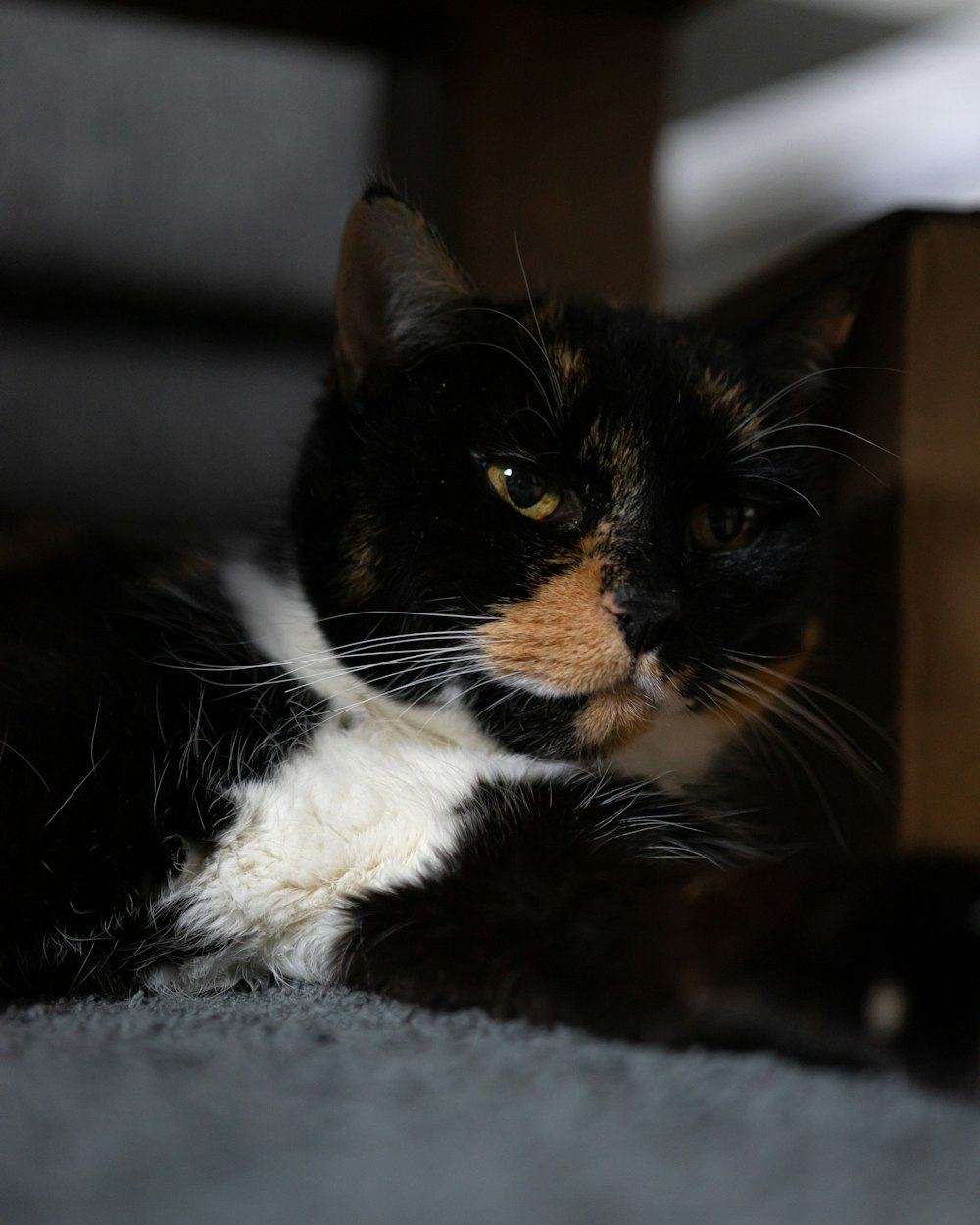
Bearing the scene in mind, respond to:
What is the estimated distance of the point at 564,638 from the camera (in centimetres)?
78

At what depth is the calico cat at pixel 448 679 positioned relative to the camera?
72 centimetres

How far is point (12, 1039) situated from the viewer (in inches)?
23.4

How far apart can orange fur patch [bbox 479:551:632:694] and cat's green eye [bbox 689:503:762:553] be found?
0.42ft

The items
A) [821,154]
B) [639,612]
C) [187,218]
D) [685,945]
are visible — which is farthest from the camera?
[821,154]

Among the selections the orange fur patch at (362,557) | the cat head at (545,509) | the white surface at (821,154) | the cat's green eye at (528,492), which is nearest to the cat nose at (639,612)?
the cat head at (545,509)

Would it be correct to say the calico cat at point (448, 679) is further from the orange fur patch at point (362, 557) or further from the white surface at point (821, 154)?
the white surface at point (821, 154)

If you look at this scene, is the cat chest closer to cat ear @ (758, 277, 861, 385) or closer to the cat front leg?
the cat front leg

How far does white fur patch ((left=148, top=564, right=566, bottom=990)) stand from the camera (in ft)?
2.55

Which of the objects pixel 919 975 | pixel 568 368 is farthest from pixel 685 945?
pixel 568 368

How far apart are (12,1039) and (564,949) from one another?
0.32 m

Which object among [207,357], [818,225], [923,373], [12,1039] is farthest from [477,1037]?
[818,225]

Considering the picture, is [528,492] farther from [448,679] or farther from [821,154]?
[821,154]

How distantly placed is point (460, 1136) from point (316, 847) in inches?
14.4

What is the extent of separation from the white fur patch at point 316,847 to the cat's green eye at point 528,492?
173 millimetres
